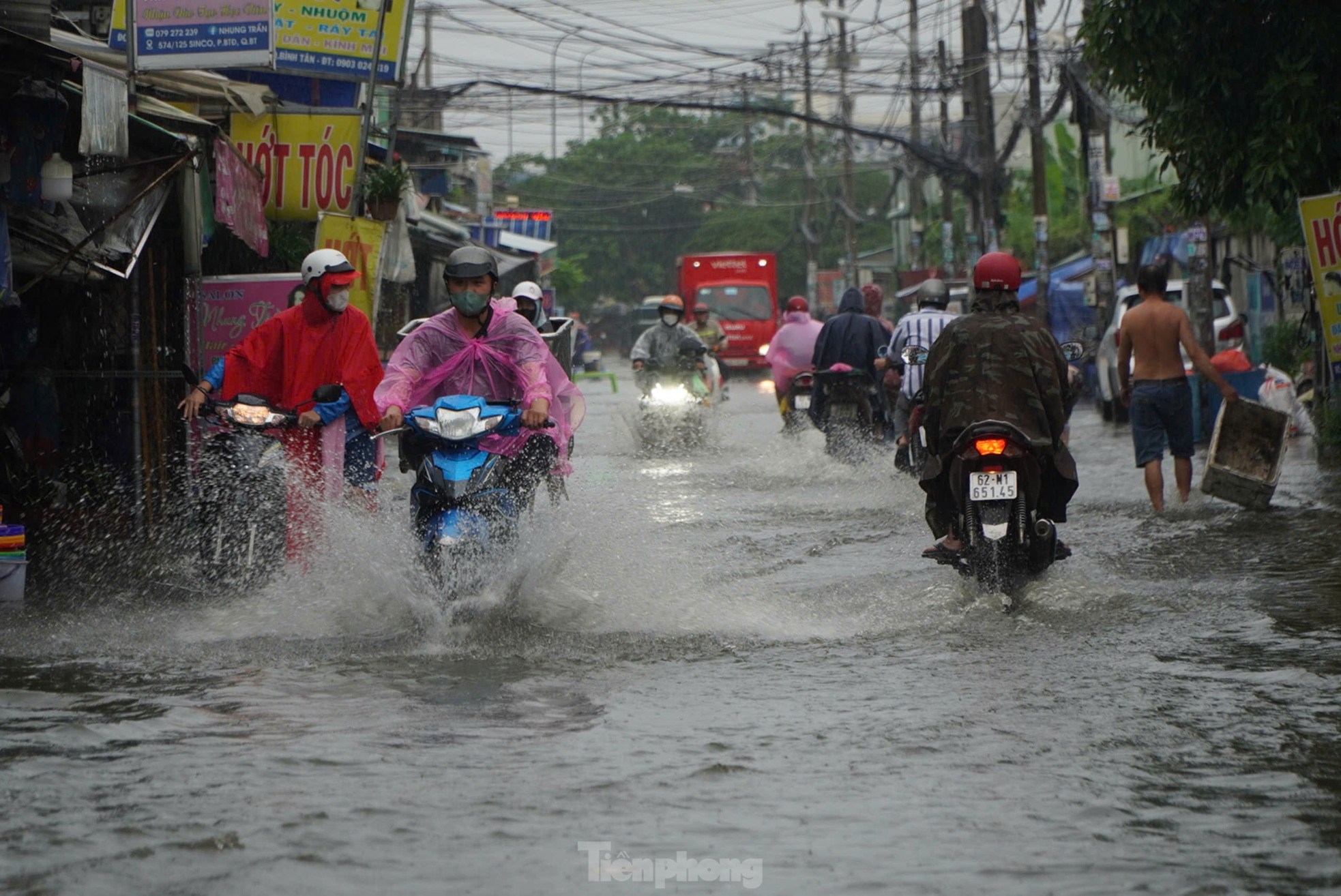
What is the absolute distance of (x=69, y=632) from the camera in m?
7.41

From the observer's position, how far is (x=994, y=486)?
24.6 ft

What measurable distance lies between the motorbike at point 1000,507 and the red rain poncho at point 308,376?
107 inches

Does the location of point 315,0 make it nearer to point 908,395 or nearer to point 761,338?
point 908,395

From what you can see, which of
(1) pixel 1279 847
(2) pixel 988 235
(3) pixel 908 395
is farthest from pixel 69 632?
(2) pixel 988 235

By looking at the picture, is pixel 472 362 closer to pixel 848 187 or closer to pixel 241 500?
pixel 241 500

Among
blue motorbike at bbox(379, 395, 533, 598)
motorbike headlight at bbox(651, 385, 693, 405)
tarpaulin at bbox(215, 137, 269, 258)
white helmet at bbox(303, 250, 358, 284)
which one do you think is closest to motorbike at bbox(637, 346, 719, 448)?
motorbike headlight at bbox(651, 385, 693, 405)

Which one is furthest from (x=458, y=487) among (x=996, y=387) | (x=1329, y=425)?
(x=1329, y=425)

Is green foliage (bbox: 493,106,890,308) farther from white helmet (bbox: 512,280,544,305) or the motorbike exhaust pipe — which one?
the motorbike exhaust pipe

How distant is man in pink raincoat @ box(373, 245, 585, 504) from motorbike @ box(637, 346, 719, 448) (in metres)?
11.3

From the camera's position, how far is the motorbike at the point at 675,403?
1938cm

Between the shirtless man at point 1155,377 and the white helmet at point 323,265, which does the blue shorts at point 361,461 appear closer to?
the white helmet at point 323,265

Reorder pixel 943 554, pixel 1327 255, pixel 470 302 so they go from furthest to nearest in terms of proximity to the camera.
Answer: pixel 1327 255
pixel 943 554
pixel 470 302

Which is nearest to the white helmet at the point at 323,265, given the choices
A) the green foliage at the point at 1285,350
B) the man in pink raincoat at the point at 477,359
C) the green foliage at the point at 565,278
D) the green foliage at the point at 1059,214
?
the man in pink raincoat at the point at 477,359

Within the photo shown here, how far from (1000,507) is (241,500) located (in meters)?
3.57
